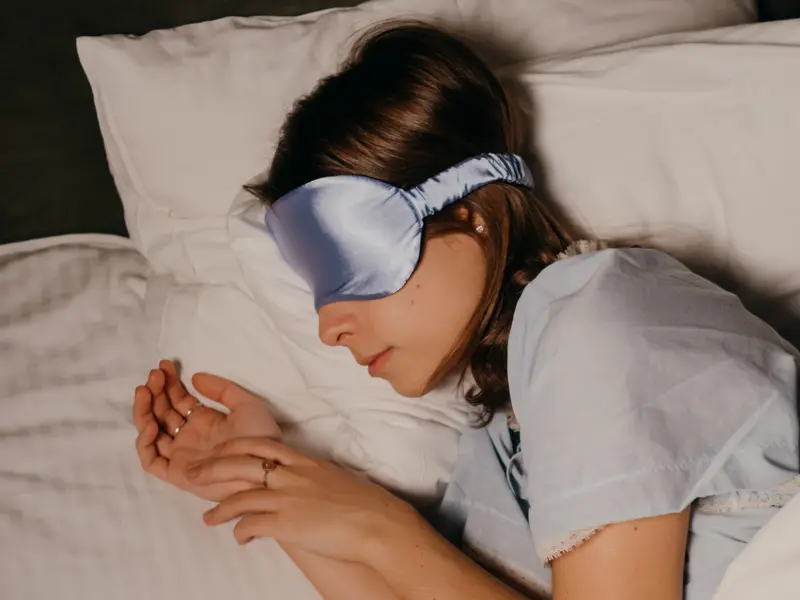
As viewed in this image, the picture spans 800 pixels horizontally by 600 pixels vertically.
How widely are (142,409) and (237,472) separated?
194mm

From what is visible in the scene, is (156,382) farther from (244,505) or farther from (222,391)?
(244,505)

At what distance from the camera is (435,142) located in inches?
33.2

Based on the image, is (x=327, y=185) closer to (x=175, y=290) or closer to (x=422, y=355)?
(x=422, y=355)

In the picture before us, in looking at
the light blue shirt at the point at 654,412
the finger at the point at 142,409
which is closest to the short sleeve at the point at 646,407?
the light blue shirt at the point at 654,412

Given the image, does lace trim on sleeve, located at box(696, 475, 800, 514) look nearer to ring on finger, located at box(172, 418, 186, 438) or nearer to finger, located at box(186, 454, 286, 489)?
finger, located at box(186, 454, 286, 489)

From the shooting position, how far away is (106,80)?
1.10 m

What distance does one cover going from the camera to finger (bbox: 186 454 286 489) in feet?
3.09

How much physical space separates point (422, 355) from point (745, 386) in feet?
1.06

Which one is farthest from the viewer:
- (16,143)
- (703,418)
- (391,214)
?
(16,143)

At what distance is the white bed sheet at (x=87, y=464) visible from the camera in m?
0.91

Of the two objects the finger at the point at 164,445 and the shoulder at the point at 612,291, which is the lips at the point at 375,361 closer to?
the shoulder at the point at 612,291

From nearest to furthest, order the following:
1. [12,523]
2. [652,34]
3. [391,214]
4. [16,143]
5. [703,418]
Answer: [703,418] < [391,214] < [12,523] < [652,34] < [16,143]

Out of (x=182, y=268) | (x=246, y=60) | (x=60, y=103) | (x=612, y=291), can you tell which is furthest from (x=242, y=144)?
(x=612, y=291)

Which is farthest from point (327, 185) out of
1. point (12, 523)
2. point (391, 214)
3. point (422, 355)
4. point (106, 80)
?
point (12, 523)
